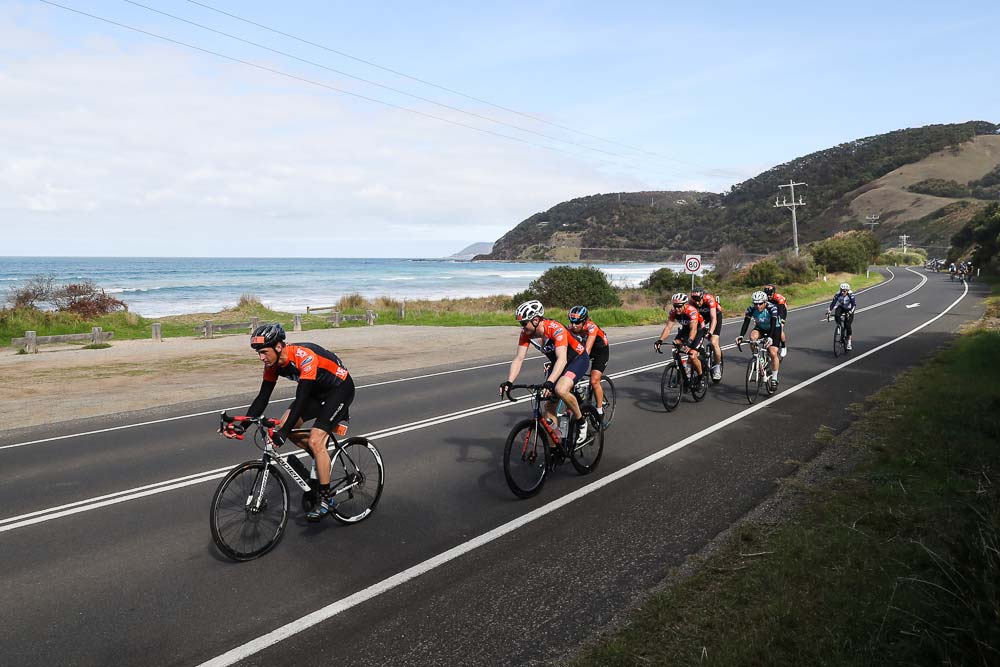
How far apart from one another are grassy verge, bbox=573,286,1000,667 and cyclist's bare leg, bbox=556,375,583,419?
85.1 inches

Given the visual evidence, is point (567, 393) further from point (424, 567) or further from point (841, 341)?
point (841, 341)

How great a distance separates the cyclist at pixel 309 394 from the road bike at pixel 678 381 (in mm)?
6089

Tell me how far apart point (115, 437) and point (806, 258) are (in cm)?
5454

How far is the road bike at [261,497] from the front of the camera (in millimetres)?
5082

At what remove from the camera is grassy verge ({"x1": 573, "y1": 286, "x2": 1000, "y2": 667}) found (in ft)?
10.0

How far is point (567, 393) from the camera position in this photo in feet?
22.5

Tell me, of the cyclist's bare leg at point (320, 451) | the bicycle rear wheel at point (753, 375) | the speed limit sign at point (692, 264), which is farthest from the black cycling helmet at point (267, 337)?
the speed limit sign at point (692, 264)

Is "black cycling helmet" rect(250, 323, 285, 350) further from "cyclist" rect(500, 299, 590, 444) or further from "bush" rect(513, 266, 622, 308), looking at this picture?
"bush" rect(513, 266, 622, 308)

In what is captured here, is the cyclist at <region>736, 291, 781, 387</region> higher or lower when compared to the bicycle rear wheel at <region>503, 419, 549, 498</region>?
higher


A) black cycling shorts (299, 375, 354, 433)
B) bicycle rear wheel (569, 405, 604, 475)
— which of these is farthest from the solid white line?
black cycling shorts (299, 375, 354, 433)

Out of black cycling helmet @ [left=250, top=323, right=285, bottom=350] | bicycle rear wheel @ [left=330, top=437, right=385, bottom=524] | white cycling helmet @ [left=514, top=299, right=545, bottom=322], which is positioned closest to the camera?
black cycling helmet @ [left=250, top=323, right=285, bottom=350]

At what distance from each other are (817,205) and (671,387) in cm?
14448

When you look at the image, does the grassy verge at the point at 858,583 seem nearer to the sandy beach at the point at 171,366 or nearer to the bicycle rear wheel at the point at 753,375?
the bicycle rear wheel at the point at 753,375

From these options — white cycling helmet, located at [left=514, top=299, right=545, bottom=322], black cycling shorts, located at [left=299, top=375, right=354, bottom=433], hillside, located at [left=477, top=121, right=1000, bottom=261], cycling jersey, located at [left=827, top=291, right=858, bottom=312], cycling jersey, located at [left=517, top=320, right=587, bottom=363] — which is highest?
hillside, located at [left=477, top=121, right=1000, bottom=261]
